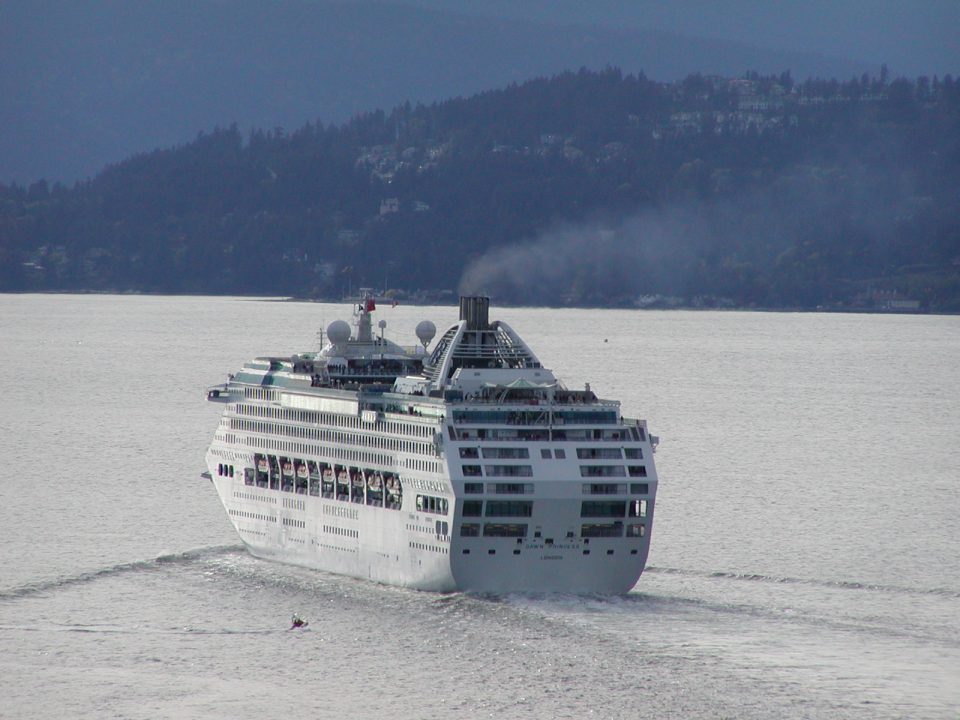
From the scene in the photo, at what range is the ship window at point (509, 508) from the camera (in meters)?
56.7

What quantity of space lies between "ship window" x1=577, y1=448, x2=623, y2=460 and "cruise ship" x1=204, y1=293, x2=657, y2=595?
39mm

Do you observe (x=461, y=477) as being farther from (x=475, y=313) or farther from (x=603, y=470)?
(x=475, y=313)

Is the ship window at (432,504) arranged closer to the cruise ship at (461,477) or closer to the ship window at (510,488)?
the cruise ship at (461,477)

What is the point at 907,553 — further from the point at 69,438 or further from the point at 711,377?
the point at 711,377

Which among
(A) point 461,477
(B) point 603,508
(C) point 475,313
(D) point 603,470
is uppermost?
(C) point 475,313

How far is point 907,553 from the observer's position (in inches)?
2707

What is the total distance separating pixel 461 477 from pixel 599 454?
4077 mm

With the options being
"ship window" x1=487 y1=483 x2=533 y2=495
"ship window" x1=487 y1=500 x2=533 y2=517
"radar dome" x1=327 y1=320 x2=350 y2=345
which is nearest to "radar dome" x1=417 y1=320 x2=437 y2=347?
"radar dome" x1=327 y1=320 x2=350 y2=345

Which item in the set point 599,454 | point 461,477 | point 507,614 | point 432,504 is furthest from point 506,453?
point 507,614

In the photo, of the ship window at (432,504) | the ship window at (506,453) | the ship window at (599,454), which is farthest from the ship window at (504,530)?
the ship window at (599,454)

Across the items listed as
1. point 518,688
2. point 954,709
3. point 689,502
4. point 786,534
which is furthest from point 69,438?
point 954,709

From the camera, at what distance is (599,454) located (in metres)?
58.0

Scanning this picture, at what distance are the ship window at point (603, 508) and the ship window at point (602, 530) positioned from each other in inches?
11.6

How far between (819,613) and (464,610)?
9.92m
